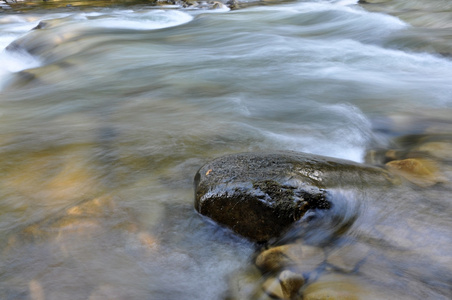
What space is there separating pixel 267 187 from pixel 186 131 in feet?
6.92

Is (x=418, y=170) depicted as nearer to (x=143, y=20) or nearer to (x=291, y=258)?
A: (x=291, y=258)

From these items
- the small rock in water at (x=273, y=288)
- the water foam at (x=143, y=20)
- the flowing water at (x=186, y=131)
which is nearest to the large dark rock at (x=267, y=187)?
the flowing water at (x=186, y=131)

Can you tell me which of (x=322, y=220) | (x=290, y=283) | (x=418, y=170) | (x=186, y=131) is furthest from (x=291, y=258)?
(x=186, y=131)

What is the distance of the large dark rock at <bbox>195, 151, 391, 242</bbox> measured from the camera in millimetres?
2871

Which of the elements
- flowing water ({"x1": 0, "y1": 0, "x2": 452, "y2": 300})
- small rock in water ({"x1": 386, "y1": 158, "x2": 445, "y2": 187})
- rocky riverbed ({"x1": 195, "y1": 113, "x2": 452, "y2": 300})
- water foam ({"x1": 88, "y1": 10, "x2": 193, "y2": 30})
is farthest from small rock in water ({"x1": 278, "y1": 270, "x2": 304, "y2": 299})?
water foam ({"x1": 88, "y1": 10, "x2": 193, "y2": 30})

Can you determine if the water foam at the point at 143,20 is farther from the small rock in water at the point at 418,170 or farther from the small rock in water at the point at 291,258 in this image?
the small rock in water at the point at 291,258

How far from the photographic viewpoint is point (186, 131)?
4816 millimetres

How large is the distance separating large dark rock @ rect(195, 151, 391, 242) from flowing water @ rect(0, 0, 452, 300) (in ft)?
0.49

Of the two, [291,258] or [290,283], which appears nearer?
[290,283]

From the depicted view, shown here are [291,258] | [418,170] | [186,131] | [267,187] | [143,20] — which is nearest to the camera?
[291,258]

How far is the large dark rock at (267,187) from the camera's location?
2.87 metres

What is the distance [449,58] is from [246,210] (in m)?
5.91

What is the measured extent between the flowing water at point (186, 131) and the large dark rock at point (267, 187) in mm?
150

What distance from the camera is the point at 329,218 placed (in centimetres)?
294
